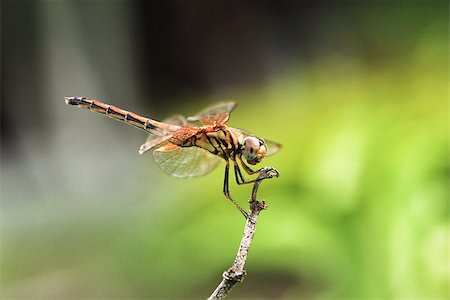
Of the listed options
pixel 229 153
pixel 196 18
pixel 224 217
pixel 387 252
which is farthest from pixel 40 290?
pixel 229 153

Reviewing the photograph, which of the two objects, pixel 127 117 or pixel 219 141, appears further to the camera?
pixel 127 117

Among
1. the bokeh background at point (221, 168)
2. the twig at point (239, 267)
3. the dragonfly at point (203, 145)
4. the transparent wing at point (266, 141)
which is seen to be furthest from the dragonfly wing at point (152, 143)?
the bokeh background at point (221, 168)

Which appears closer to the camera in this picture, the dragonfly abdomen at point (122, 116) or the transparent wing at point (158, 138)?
the transparent wing at point (158, 138)

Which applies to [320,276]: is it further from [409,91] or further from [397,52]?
[397,52]

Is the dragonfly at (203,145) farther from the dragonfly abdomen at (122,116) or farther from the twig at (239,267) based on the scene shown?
the twig at (239,267)

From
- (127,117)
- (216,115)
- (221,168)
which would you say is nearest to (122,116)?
(127,117)

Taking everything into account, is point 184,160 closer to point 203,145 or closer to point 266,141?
point 203,145
